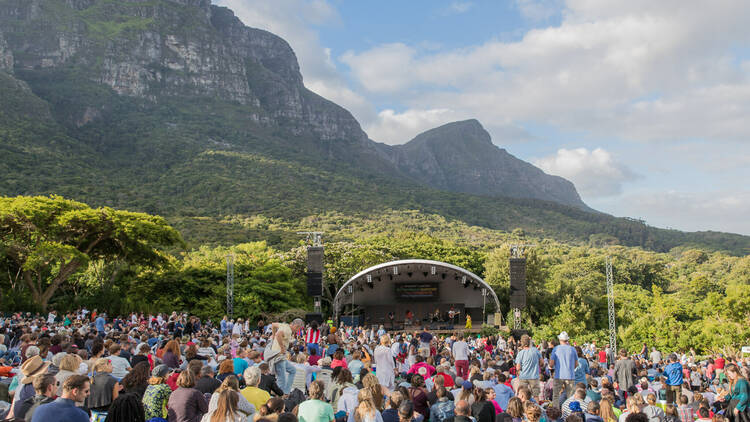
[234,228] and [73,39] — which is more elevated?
[73,39]

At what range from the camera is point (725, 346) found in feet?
70.9

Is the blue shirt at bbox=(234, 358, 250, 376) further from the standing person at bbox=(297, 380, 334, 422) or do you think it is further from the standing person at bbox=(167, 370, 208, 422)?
the standing person at bbox=(297, 380, 334, 422)

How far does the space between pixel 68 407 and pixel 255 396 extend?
145 centimetres

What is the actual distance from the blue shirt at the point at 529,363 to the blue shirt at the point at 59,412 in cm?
567

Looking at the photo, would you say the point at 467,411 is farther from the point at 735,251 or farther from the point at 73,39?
the point at 73,39

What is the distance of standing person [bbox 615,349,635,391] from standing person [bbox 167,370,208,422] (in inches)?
275

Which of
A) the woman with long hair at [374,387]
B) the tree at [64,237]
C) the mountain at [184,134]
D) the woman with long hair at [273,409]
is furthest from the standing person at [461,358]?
the mountain at [184,134]

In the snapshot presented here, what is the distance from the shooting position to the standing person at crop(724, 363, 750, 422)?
628cm

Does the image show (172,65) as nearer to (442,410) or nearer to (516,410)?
(442,410)

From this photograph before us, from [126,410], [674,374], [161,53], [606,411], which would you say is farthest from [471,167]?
[126,410]

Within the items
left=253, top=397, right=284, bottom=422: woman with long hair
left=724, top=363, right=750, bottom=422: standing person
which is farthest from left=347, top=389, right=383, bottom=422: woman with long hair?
left=724, top=363, right=750, bottom=422: standing person

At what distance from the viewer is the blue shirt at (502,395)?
19.5 feet

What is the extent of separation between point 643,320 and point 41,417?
27.6m

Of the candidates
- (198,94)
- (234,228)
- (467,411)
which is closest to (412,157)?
(198,94)
